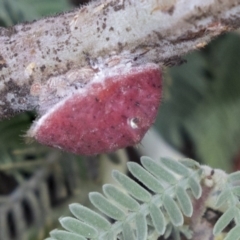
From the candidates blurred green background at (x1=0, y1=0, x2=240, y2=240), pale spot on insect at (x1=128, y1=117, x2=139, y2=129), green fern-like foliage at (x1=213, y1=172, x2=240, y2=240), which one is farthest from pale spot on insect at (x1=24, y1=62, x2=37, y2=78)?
blurred green background at (x1=0, y1=0, x2=240, y2=240)

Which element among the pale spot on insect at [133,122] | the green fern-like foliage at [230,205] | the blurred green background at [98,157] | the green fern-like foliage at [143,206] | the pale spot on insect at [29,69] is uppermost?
the blurred green background at [98,157]

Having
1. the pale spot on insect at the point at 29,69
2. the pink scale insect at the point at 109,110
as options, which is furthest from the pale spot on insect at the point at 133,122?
the pale spot on insect at the point at 29,69

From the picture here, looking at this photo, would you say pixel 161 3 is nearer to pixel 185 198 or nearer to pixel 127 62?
pixel 127 62

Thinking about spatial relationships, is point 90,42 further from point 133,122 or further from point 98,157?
point 98,157

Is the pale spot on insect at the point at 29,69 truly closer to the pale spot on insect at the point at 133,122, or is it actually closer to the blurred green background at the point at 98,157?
the pale spot on insect at the point at 133,122

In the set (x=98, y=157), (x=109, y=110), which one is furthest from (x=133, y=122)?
(x=98, y=157)

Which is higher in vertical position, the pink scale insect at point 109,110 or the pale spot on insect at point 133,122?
the pink scale insect at point 109,110

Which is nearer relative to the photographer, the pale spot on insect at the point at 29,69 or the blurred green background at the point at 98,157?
the pale spot on insect at the point at 29,69
